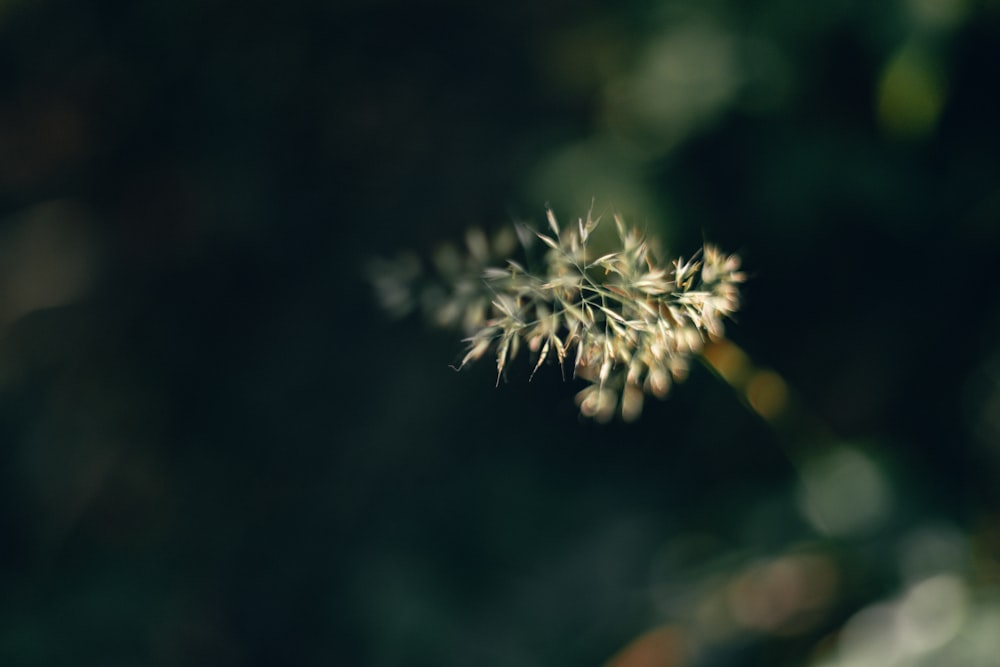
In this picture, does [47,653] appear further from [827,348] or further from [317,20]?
[827,348]

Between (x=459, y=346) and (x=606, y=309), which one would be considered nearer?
(x=606, y=309)

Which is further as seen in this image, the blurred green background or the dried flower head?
the blurred green background

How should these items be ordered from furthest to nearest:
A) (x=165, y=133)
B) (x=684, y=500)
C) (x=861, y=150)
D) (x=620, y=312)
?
(x=165, y=133) < (x=684, y=500) < (x=861, y=150) < (x=620, y=312)

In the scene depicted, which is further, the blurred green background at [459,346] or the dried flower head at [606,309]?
the blurred green background at [459,346]

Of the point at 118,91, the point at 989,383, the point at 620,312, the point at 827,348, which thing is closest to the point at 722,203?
the point at 827,348

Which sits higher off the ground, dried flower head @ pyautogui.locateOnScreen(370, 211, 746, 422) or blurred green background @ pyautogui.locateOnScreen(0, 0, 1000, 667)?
blurred green background @ pyautogui.locateOnScreen(0, 0, 1000, 667)

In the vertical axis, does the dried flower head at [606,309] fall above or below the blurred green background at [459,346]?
below

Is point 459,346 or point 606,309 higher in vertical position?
point 459,346

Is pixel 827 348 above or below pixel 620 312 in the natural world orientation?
above
